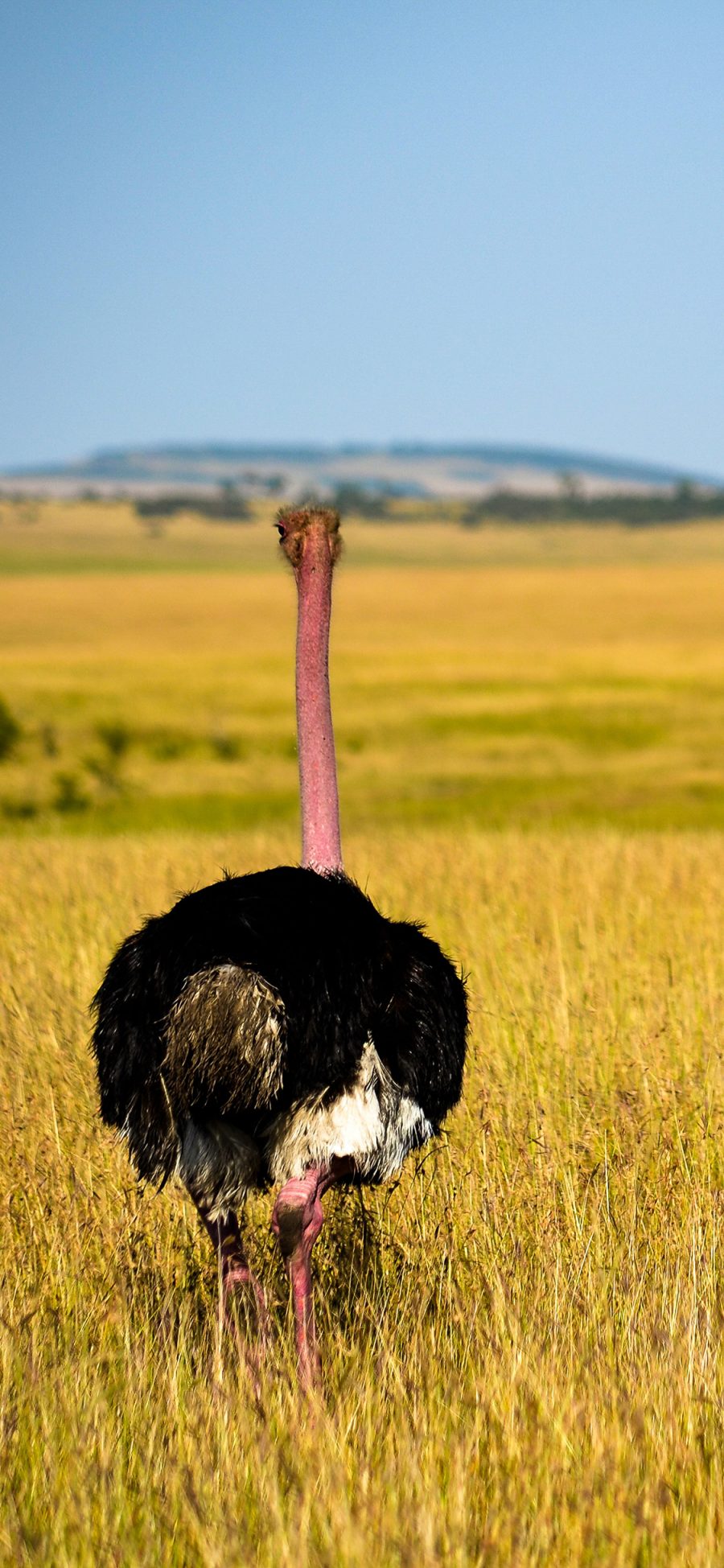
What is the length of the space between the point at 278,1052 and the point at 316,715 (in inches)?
43.5

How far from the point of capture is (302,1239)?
3.94 m

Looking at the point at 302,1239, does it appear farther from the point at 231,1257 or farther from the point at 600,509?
the point at 600,509

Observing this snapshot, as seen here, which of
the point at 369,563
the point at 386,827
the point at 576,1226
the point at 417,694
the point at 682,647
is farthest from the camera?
the point at 369,563

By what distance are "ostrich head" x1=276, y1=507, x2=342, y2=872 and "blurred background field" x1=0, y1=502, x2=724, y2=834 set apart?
10.1 feet

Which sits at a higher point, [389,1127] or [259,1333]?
[389,1127]

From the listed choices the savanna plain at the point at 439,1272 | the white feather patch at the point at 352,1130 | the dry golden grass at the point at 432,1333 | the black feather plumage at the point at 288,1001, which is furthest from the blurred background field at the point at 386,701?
the white feather patch at the point at 352,1130

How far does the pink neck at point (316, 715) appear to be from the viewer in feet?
14.6

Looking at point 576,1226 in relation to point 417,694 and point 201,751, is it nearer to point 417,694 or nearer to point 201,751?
point 201,751

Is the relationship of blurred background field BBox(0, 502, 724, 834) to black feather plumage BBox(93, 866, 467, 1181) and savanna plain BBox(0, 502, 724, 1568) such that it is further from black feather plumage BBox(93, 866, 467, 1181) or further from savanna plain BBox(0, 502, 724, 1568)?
black feather plumage BBox(93, 866, 467, 1181)

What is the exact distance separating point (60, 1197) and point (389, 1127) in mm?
1462

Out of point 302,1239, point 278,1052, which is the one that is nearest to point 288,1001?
point 278,1052

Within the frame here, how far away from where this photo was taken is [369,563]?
11588cm

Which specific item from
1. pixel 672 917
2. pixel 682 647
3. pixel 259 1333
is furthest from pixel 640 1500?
pixel 682 647

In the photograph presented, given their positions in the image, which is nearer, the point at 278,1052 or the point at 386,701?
the point at 278,1052
